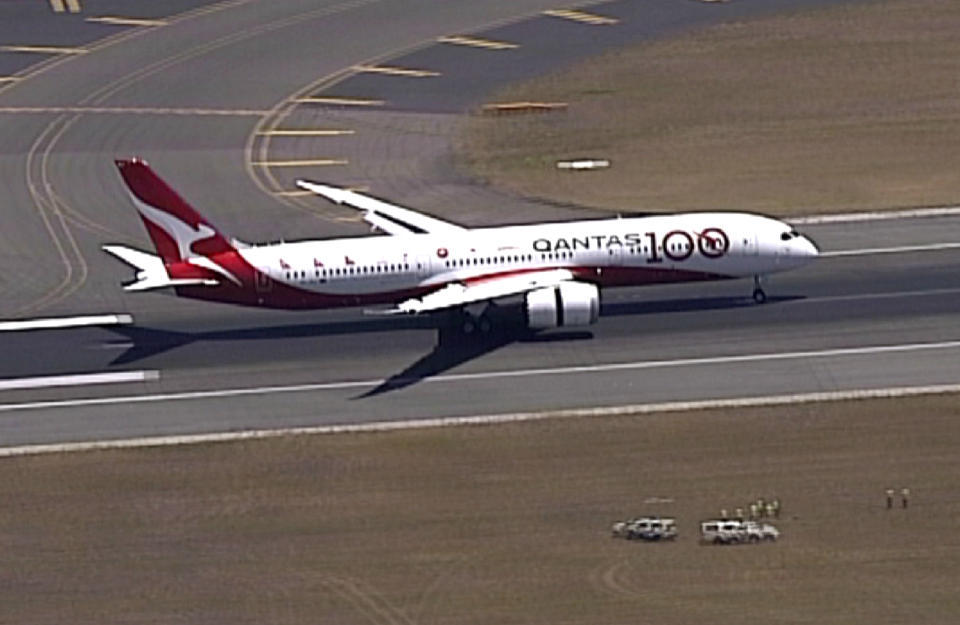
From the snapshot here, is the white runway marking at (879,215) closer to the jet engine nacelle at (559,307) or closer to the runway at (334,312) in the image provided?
the runway at (334,312)

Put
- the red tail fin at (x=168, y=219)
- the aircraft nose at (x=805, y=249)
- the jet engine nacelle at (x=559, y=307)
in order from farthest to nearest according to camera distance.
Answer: the aircraft nose at (x=805, y=249) → the red tail fin at (x=168, y=219) → the jet engine nacelle at (x=559, y=307)

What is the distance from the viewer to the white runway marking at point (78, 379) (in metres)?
103

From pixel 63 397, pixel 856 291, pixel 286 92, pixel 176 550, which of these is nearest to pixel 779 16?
pixel 286 92

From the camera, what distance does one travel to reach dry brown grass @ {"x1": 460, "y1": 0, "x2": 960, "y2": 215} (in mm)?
125375

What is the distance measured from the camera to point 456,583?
82.6 m

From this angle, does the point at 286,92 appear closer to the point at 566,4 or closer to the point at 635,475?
the point at 566,4

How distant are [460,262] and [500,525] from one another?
2119 centimetres

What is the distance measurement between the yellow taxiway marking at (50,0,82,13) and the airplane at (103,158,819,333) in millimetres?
56401

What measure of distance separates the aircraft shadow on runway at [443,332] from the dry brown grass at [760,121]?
13897 millimetres

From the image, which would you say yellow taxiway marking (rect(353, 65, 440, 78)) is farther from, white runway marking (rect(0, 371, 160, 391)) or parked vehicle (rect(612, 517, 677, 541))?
parked vehicle (rect(612, 517, 677, 541))

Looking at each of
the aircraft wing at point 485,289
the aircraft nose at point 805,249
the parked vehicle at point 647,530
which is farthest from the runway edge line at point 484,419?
the aircraft nose at point 805,249

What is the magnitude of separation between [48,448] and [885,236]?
41.5m

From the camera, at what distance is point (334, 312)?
110m

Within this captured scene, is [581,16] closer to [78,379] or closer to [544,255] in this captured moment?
[544,255]
